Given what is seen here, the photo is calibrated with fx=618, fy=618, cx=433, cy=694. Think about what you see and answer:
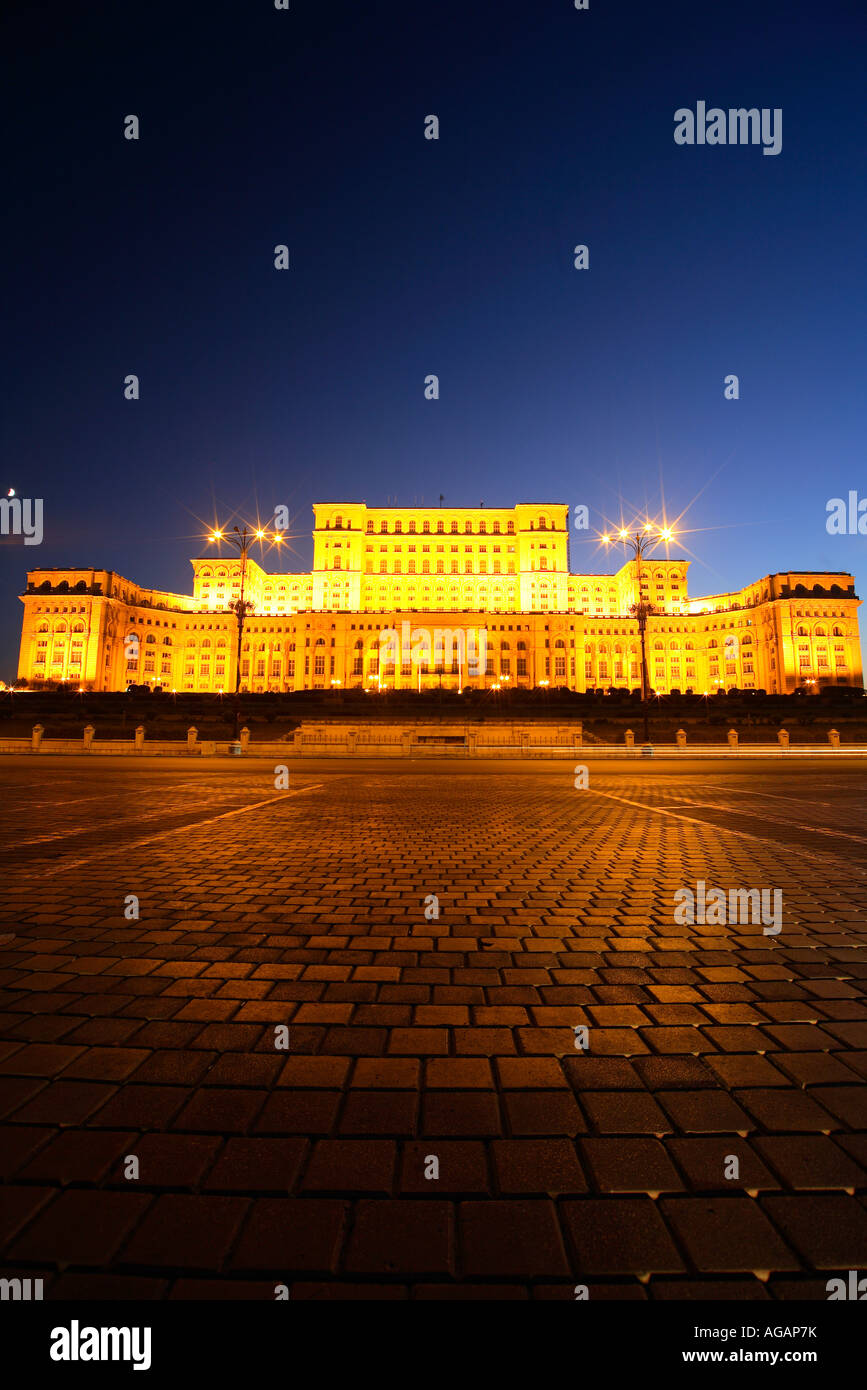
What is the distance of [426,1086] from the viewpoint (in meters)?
1.99

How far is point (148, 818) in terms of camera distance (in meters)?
7.60

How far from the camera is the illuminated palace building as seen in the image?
3986 inches

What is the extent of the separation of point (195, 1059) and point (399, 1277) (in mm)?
1160

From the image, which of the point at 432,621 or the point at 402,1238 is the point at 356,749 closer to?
the point at 402,1238

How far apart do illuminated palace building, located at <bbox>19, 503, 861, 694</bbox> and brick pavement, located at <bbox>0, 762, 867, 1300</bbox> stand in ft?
304

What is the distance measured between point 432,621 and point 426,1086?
99893 mm

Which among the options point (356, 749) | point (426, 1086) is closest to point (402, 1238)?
point (426, 1086)

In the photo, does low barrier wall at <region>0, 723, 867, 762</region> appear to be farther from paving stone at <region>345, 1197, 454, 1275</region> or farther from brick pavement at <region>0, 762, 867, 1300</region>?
paving stone at <region>345, 1197, 454, 1275</region>

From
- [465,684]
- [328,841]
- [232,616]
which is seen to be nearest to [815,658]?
[465,684]

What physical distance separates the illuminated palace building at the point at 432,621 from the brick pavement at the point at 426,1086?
92.6 m

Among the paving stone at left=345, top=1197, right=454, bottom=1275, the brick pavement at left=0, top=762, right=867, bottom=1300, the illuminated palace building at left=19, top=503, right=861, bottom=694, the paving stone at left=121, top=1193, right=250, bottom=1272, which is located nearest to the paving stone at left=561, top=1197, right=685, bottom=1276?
the brick pavement at left=0, top=762, right=867, bottom=1300

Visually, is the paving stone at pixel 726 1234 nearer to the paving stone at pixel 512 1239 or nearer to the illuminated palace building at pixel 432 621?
the paving stone at pixel 512 1239

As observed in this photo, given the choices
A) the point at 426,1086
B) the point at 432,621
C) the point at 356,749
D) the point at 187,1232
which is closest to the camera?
the point at 187,1232
